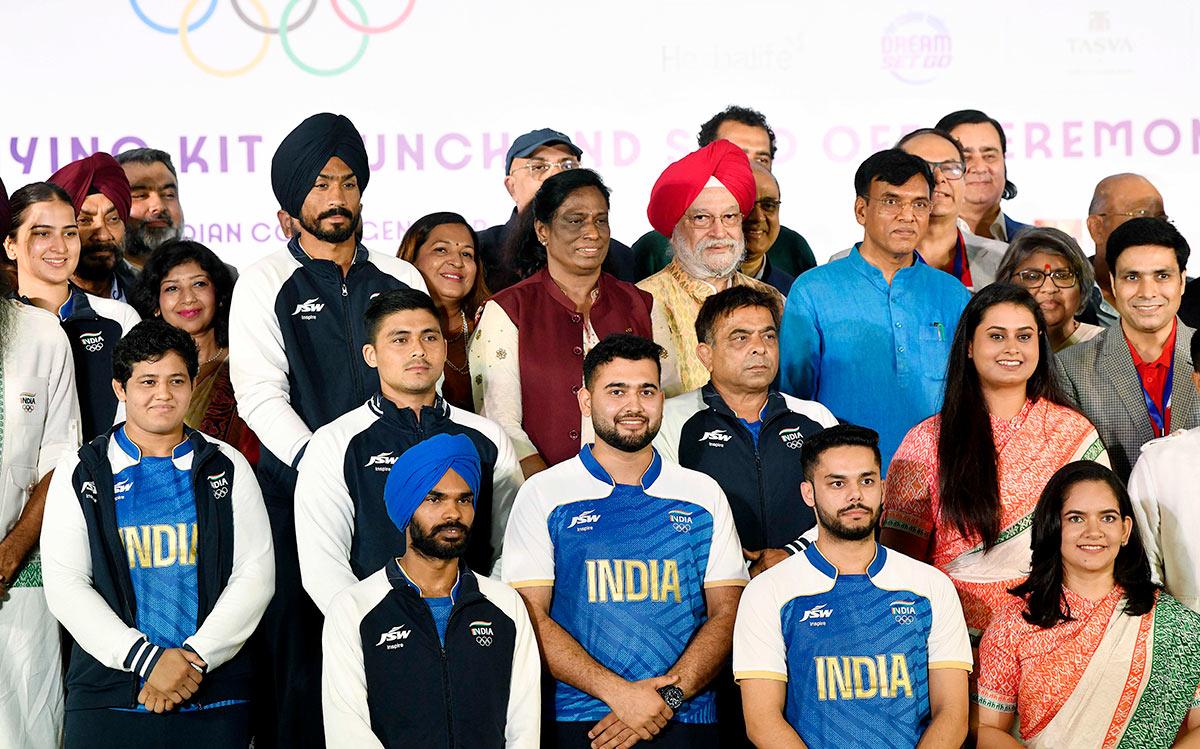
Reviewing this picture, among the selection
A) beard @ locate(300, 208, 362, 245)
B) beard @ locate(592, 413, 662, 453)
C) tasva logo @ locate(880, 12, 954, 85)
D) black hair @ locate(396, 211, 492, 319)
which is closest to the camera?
beard @ locate(592, 413, 662, 453)

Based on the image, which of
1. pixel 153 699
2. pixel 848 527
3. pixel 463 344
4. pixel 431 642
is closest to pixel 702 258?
pixel 463 344

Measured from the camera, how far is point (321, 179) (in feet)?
15.2

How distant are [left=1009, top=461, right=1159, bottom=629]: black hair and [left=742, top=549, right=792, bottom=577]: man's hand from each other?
1.94 feet

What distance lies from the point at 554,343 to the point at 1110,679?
1833 millimetres

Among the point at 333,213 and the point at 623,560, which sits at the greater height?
the point at 333,213

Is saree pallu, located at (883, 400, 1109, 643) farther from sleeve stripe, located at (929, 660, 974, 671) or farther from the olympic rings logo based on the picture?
the olympic rings logo

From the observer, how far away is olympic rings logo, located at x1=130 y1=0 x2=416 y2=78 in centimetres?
690

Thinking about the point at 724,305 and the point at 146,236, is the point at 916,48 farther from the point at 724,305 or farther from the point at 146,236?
the point at 146,236

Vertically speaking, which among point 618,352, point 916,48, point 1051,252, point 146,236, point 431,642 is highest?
point 916,48

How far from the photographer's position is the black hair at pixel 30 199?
4.90 meters

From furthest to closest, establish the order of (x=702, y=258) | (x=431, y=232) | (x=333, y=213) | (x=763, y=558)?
1. (x=431, y=232)
2. (x=702, y=258)
3. (x=333, y=213)
4. (x=763, y=558)

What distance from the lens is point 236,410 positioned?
502 centimetres

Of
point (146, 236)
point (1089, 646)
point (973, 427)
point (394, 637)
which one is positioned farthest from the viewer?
point (146, 236)

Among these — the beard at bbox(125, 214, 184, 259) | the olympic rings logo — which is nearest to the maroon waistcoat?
the beard at bbox(125, 214, 184, 259)
